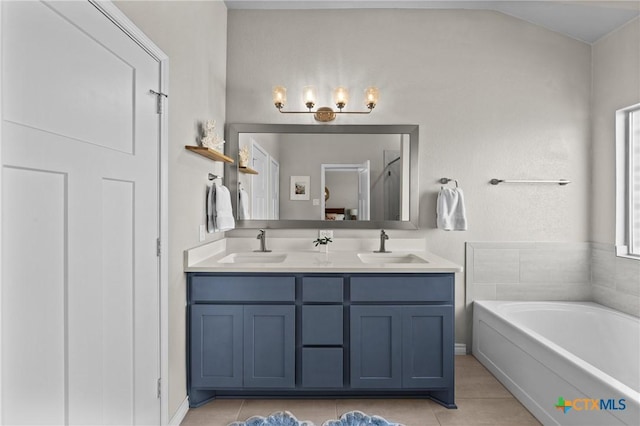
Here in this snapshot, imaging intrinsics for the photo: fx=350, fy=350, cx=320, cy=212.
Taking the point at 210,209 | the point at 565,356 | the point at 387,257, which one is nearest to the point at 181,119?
the point at 210,209

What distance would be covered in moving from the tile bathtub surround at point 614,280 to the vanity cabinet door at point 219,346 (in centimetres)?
273

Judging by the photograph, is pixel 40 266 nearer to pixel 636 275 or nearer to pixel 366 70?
pixel 366 70

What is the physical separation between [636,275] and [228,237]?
9.89 feet

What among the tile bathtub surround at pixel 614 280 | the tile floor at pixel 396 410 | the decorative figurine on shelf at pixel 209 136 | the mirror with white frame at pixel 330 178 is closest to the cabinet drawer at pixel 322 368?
the tile floor at pixel 396 410

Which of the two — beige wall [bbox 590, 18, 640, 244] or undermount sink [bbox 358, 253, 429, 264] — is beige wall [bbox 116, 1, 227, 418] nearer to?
undermount sink [bbox 358, 253, 429, 264]

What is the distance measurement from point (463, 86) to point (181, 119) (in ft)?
7.13

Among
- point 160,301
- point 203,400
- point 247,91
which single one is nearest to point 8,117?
point 160,301

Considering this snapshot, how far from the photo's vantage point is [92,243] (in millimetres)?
1223

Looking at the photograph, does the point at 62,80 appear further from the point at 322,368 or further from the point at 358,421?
the point at 358,421

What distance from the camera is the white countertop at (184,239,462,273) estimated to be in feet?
6.79

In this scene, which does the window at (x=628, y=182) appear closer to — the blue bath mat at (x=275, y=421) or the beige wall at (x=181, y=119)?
the blue bath mat at (x=275, y=421)

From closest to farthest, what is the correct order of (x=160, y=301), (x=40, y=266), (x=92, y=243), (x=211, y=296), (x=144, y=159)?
(x=40, y=266), (x=92, y=243), (x=144, y=159), (x=160, y=301), (x=211, y=296)

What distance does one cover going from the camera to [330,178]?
9.22ft

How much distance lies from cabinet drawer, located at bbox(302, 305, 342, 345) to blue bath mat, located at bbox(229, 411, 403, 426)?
399 mm
